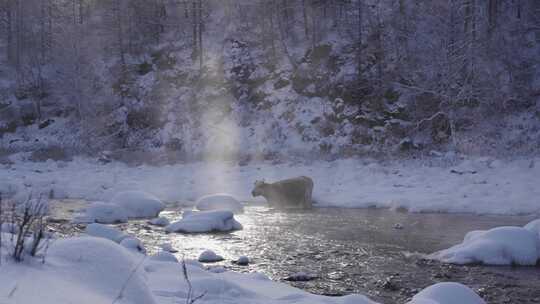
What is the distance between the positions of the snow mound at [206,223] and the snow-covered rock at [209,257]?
3197mm

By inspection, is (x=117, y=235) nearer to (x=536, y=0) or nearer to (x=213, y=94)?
(x=213, y=94)

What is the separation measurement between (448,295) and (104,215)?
10.6 m

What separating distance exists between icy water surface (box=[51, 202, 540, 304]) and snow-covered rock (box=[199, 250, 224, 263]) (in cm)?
23

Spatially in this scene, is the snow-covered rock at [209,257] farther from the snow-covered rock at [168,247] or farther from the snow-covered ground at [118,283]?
the snow-covered ground at [118,283]

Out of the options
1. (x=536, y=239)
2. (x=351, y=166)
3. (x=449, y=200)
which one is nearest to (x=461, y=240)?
(x=536, y=239)

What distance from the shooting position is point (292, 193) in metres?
17.9

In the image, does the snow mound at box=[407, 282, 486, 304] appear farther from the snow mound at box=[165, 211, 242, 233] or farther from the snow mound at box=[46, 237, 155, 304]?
the snow mound at box=[165, 211, 242, 233]

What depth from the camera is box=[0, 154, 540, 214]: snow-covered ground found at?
55.9 feet

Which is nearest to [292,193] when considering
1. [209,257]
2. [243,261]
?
[209,257]

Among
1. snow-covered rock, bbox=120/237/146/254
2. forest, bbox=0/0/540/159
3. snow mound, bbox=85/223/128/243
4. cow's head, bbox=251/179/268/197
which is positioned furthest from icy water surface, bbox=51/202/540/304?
forest, bbox=0/0/540/159

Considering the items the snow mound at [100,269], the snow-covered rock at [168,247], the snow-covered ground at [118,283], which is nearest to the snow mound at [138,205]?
the snow-covered rock at [168,247]

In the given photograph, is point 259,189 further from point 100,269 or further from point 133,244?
point 100,269

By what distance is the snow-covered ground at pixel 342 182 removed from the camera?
17047mm

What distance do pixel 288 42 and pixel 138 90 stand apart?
12.7 meters
